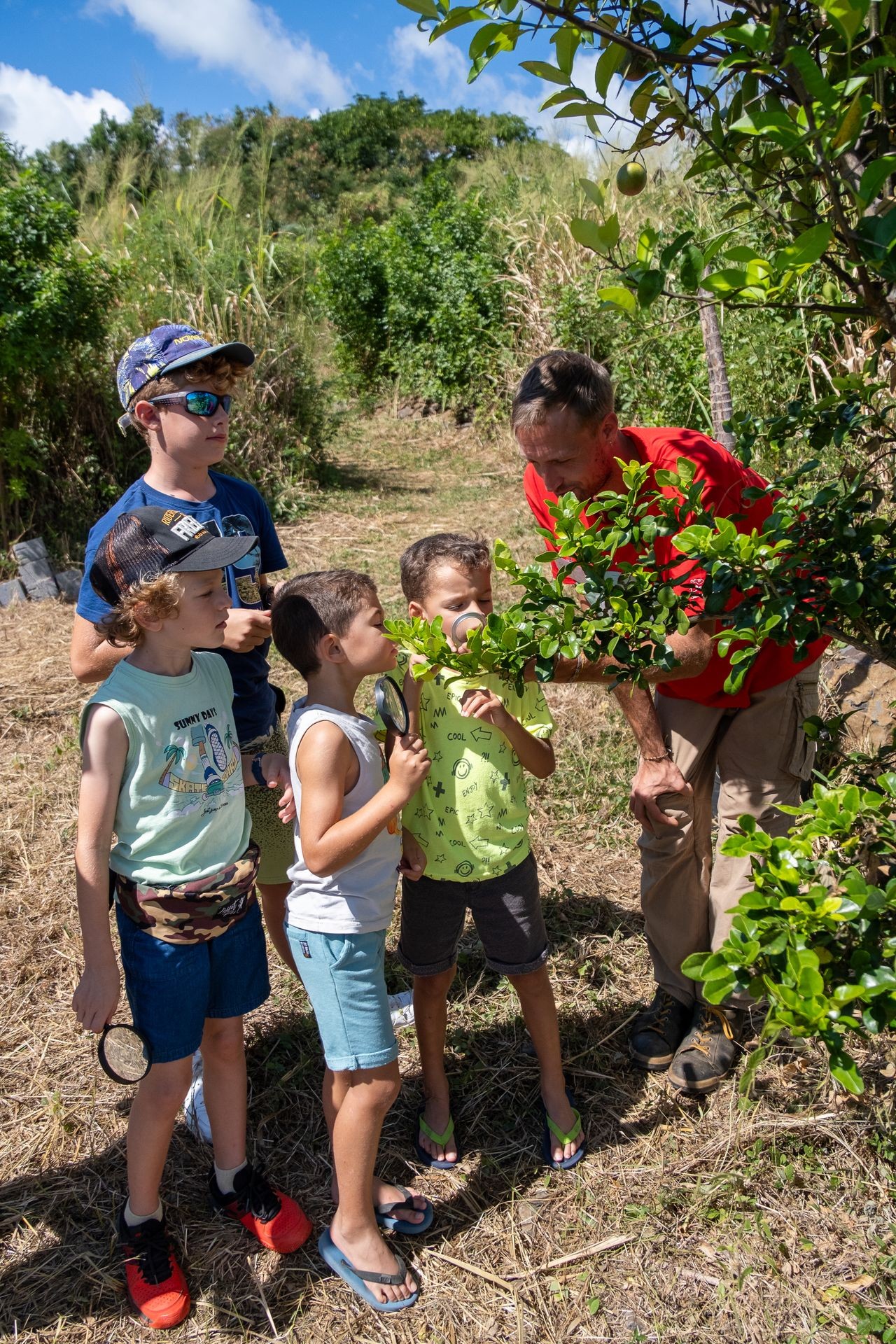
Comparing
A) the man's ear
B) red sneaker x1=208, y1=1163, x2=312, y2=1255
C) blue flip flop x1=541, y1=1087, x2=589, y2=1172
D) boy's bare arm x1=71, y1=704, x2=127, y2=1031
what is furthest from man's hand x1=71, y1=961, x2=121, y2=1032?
the man's ear

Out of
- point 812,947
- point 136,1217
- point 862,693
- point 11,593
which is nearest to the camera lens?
point 812,947

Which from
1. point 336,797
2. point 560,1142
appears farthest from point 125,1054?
point 560,1142

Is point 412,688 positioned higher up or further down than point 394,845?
higher up

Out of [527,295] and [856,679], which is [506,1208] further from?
[527,295]

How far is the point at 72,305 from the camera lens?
670 centimetres

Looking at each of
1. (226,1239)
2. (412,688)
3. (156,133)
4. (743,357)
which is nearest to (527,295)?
(156,133)

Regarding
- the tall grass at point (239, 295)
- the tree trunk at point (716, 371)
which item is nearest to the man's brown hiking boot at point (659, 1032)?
the tree trunk at point (716, 371)

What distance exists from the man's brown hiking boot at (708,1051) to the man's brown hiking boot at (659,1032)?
0.03m

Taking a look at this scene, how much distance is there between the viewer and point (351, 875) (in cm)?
204

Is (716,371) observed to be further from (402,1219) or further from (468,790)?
(402,1219)

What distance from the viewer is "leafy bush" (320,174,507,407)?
10.9 m

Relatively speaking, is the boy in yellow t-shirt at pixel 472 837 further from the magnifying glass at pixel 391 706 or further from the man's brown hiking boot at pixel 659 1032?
the man's brown hiking boot at pixel 659 1032

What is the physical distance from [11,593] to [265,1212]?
5763 millimetres

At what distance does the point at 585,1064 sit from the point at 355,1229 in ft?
2.85
